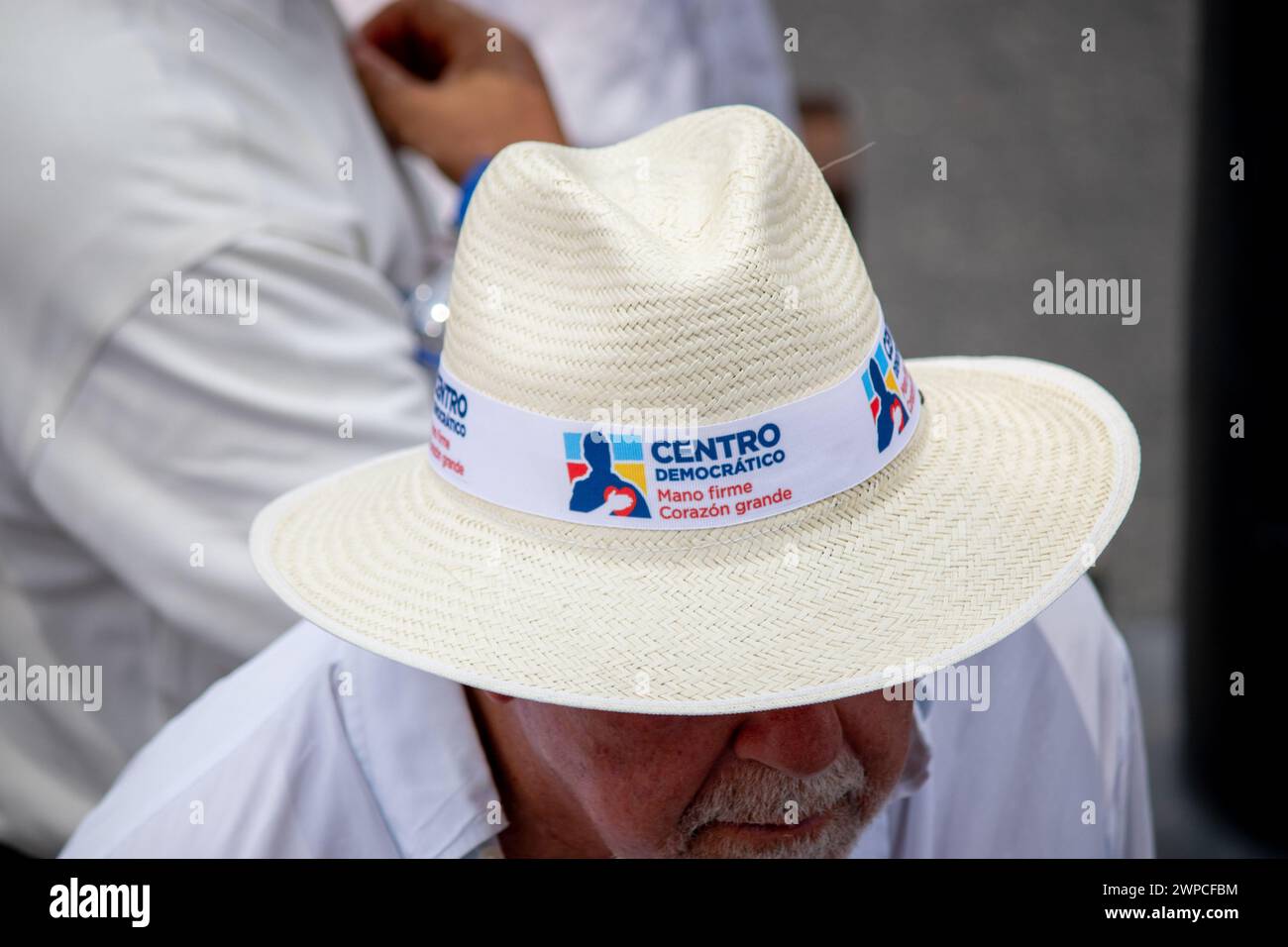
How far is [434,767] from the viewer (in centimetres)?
122

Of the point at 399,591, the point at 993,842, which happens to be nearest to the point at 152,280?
the point at 399,591

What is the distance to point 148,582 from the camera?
58.7 inches

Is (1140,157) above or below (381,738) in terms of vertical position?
above

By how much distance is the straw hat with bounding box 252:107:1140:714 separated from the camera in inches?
36.9

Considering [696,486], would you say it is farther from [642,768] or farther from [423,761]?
[423,761]

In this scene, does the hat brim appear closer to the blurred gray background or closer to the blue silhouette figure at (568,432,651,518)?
the blue silhouette figure at (568,432,651,518)

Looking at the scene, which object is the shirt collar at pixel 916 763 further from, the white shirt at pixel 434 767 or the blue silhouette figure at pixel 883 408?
the blue silhouette figure at pixel 883 408

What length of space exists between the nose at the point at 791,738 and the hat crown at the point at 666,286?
0.23 m

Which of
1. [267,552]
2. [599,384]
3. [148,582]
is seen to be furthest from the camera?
[148,582]

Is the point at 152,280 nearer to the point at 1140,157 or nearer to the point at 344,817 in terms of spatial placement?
the point at 344,817

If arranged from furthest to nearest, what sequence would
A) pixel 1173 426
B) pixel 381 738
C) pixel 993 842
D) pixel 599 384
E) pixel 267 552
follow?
pixel 1173 426 → pixel 993 842 → pixel 381 738 → pixel 267 552 → pixel 599 384

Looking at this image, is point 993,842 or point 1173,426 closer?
point 993,842

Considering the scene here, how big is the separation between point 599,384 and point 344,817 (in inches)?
19.9

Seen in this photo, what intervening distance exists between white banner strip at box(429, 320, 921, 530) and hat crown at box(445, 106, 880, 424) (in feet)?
0.04
